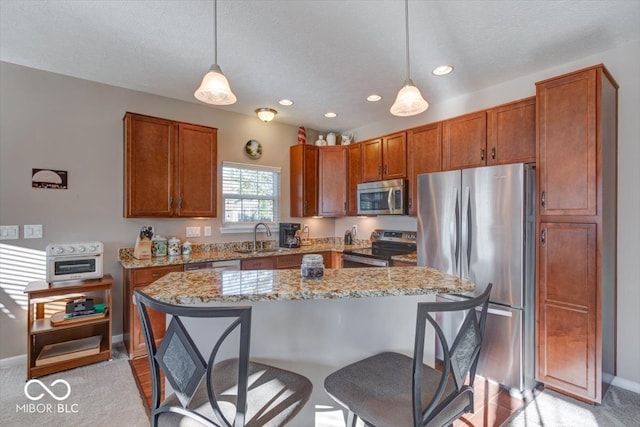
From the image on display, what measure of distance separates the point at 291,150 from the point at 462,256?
2813 mm

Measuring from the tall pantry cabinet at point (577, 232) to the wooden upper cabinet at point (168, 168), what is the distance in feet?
10.6

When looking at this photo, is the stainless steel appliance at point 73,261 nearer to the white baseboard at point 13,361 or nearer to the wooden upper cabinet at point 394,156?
the white baseboard at point 13,361

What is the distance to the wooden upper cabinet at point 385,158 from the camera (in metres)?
3.71

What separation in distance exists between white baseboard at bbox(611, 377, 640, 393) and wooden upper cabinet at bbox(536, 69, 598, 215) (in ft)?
4.59

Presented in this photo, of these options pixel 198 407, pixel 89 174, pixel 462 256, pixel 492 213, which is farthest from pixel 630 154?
pixel 89 174

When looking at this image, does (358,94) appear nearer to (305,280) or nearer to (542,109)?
(542,109)

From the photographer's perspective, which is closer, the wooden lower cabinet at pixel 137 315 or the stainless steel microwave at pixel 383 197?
the wooden lower cabinet at pixel 137 315

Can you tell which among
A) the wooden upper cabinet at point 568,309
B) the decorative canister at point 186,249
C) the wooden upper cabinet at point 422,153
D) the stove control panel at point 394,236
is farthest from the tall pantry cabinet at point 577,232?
the decorative canister at point 186,249

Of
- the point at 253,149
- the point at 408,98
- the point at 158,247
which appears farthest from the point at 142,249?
the point at 408,98

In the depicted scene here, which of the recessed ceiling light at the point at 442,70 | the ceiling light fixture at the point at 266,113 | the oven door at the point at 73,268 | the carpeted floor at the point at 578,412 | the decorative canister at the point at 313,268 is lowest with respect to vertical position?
the carpeted floor at the point at 578,412

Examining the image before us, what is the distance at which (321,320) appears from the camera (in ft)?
4.78

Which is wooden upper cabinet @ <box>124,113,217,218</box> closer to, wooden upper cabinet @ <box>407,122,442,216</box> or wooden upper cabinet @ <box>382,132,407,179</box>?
wooden upper cabinet @ <box>382,132,407,179</box>

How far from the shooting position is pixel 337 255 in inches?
161

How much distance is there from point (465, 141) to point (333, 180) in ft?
6.14
